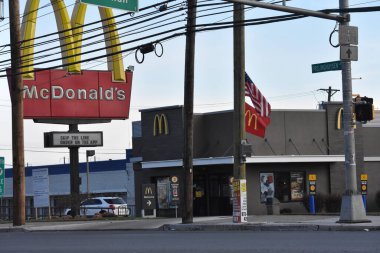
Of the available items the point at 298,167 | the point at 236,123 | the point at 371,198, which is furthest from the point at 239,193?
the point at 371,198

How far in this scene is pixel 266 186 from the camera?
122ft

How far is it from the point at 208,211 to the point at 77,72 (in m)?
9.93

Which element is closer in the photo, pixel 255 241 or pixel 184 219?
pixel 255 241

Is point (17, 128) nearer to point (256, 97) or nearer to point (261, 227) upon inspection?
point (256, 97)

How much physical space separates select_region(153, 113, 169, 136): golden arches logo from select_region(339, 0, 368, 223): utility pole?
17.6 metres

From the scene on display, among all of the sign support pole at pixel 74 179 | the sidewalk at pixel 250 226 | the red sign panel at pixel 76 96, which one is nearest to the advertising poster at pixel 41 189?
the sign support pole at pixel 74 179

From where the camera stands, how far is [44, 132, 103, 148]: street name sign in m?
37.8

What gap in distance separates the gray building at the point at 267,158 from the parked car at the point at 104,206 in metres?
4.40

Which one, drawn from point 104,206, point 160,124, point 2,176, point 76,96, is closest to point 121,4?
point 2,176

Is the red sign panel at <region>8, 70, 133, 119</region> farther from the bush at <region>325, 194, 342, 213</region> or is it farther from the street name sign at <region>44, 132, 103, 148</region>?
the bush at <region>325, 194, 342, 213</region>

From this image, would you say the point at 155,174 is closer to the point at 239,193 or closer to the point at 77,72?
the point at 77,72

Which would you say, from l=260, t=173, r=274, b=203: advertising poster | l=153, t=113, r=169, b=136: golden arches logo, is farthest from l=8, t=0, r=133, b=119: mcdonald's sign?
l=260, t=173, r=274, b=203: advertising poster

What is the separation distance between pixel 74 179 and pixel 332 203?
43.0 feet

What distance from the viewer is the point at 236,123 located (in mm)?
24547
